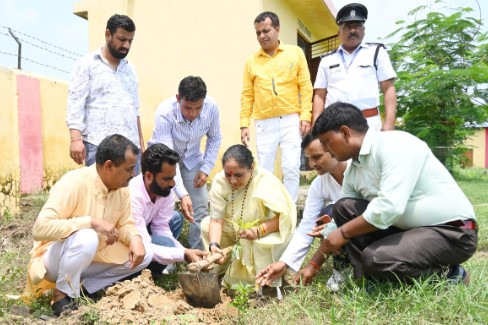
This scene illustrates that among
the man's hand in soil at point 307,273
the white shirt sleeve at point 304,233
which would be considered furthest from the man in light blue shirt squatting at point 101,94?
the man's hand in soil at point 307,273

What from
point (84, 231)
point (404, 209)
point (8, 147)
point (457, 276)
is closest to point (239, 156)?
point (84, 231)

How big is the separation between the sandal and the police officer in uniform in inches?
110

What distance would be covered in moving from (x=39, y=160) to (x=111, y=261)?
14.3 ft

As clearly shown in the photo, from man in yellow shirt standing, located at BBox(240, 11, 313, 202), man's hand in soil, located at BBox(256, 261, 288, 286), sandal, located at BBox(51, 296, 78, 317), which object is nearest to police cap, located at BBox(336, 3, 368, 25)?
man in yellow shirt standing, located at BBox(240, 11, 313, 202)

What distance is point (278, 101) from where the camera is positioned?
192 inches

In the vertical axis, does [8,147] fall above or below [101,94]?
below

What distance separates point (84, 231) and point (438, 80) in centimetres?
1065

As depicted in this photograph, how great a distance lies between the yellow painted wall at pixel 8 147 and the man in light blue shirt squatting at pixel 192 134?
234 cm

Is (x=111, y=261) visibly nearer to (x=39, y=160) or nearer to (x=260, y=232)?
(x=260, y=232)

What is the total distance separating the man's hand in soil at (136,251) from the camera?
331cm

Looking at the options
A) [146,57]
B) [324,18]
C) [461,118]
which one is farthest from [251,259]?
[461,118]

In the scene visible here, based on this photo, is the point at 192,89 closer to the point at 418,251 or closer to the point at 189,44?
the point at 418,251

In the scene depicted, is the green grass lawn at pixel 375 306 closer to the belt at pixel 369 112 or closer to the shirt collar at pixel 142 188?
the shirt collar at pixel 142 188

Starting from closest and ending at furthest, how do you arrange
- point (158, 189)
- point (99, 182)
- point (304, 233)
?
point (99, 182)
point (304, 233)
point (158, 189)
